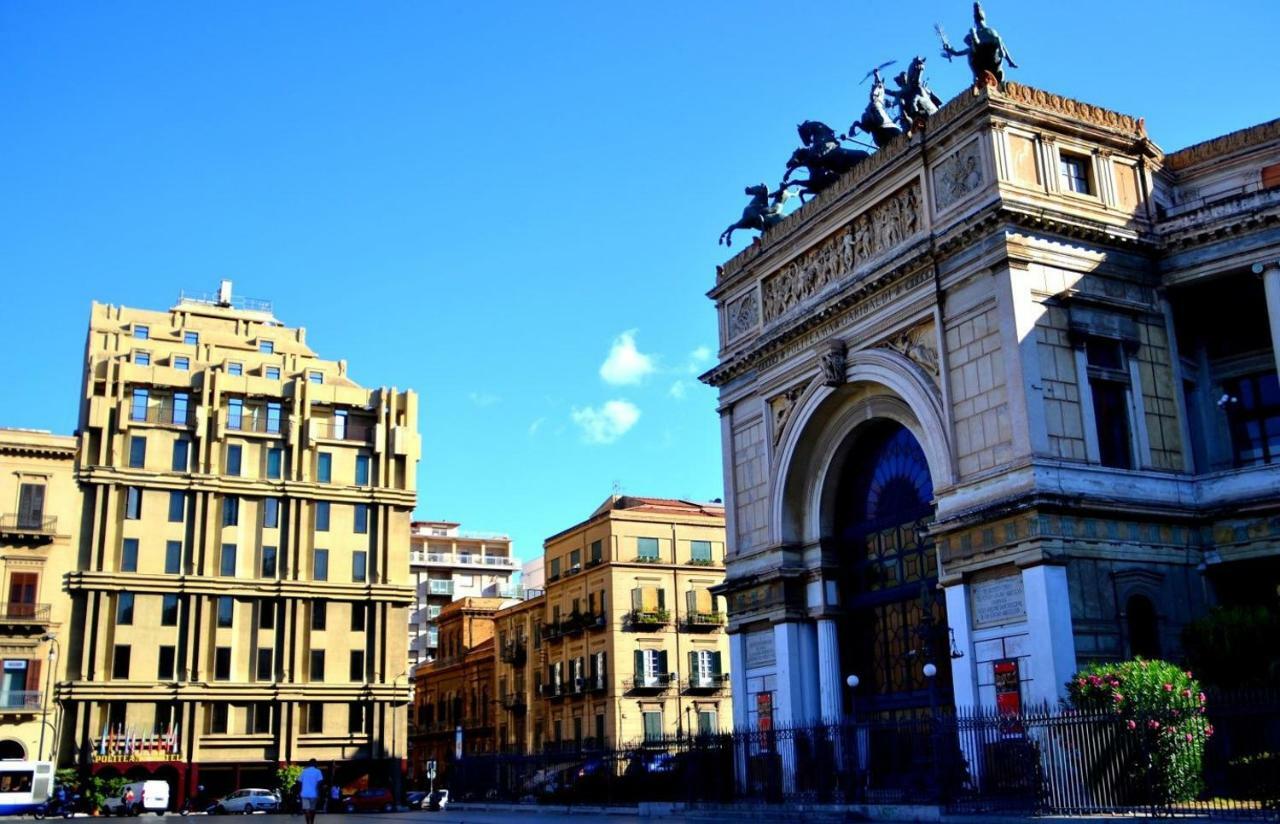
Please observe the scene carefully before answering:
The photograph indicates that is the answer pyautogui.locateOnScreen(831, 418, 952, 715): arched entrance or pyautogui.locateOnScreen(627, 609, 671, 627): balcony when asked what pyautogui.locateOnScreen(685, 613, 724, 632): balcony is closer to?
pyautogui.locateOnScreen(627, 609, 671, 627): balcony

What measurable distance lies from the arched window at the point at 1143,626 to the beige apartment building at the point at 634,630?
35.0 m

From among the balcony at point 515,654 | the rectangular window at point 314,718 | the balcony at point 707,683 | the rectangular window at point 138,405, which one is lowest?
the rectangular window at point 314,718

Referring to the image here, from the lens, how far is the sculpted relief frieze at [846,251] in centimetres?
3347

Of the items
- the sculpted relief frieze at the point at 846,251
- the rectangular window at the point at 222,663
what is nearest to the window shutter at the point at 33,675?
the rectangular window at the point at 222,663

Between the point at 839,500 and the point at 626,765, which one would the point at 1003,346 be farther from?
the point at 626,765

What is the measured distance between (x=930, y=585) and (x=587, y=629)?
114 ft

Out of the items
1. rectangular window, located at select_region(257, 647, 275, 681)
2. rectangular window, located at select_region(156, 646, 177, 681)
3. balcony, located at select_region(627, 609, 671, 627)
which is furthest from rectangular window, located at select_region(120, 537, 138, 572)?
balcony, located at select_region(627, 609, 671, 627)

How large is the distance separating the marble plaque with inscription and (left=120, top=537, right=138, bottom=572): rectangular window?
43268 millimetres

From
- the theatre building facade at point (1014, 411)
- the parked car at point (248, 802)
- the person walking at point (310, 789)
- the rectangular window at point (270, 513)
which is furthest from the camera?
the rectangular window at point (270, 513)

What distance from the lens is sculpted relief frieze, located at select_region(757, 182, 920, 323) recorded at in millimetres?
33469

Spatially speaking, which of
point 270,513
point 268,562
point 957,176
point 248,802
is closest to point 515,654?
point 268,562

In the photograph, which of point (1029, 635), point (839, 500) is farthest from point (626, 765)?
point (1029, 635)

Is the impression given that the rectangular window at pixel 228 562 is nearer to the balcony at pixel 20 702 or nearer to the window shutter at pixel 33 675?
the window shutter at pixel 33 675

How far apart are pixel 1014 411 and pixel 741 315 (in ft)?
43.9
